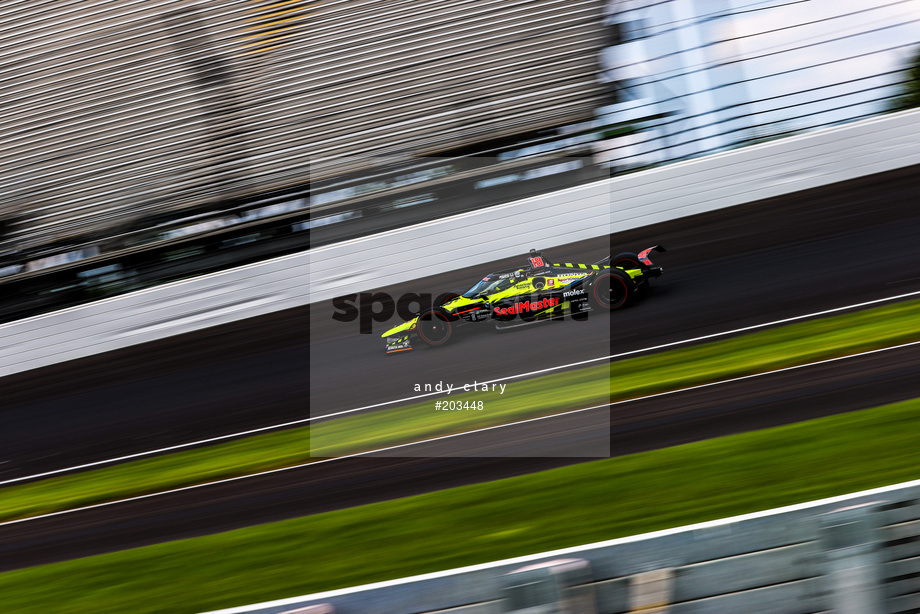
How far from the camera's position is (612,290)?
29.0 feet

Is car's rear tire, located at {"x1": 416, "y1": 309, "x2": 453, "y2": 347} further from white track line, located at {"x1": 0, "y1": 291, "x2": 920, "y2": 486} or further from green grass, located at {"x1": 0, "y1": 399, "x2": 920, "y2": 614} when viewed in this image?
green grass, located at {"x1": 0, "y1": 399, "x2": 920, "y2": 614}

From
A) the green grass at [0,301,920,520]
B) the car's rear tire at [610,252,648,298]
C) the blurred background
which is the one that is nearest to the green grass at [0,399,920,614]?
the green grass at [0,301,920,520]

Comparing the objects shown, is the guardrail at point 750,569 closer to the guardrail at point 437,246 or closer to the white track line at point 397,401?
the white track line at point 397,401

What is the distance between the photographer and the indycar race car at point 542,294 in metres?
8.64

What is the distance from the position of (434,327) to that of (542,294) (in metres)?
1.38

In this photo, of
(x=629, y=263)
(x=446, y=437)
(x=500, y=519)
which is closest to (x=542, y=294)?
(x=629, y=263)

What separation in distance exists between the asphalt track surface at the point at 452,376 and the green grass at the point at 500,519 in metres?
0.37

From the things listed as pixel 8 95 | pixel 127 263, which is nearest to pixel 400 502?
pixel 127 263

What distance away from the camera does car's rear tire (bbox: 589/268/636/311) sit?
28.6 feet

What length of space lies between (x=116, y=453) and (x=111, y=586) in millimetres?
3305

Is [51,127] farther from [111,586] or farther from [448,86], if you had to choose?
[111,586]

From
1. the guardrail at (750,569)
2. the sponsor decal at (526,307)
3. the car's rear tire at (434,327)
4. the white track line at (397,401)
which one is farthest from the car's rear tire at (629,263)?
the guardrail at (750,569)

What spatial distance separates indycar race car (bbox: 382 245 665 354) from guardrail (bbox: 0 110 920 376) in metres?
2.23

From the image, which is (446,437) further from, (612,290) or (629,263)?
(629,263)
